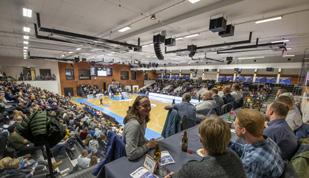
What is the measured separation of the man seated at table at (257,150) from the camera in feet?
3.54

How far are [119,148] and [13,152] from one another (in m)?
3.21

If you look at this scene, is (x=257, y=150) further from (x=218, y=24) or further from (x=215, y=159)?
(x=218, y=24)

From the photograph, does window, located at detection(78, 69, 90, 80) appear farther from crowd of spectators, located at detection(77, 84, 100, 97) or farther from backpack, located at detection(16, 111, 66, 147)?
backpack, located at detection(16, 111, 66, 147)

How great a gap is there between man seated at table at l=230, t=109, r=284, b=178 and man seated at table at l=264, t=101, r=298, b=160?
499 mm

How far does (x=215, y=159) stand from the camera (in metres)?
0.86

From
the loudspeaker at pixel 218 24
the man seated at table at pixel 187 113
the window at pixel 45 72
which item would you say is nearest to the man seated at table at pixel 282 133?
the man seated at table at pixel 187 113

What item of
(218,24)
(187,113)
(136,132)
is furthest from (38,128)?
(218,24)

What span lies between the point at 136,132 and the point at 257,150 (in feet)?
3.44

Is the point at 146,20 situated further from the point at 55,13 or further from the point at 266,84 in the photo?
the point at 266,84

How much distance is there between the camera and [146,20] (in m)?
4.46

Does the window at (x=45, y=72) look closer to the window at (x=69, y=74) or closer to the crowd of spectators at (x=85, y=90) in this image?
the window at (x=69, y=74)

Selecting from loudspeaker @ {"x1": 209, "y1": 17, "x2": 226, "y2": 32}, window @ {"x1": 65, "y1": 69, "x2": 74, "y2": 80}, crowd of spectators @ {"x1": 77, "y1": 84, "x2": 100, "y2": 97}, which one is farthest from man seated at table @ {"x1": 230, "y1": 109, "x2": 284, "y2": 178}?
window @ {"x1": 65, "y1": 69, "x2": 74, "y2": 80}

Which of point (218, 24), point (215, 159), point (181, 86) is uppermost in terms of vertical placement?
point (218, 24)

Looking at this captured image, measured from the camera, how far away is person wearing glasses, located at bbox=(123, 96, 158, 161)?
145 cm
